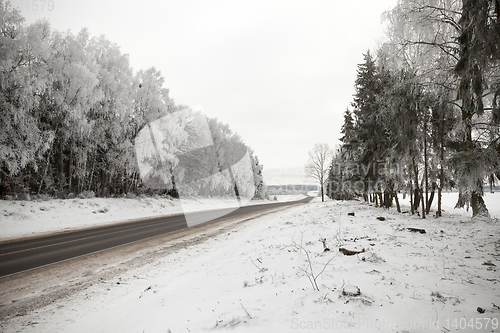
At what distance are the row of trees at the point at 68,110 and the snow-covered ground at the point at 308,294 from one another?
567 inches

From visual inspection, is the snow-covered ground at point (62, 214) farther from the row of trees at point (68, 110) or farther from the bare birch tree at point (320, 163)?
the bare birch tree at point (320, 163)

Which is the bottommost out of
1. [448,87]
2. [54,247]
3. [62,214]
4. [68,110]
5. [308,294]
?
[54,247]

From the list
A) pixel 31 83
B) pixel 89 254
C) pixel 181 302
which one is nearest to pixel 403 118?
pixel 181 302

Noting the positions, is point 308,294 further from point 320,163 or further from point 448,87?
point 320,163

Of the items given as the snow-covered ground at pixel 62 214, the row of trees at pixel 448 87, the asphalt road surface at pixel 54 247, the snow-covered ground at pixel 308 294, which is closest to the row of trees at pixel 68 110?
the snow-covered ground at pixel 62 214

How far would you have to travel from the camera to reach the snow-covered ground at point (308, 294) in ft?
9.54

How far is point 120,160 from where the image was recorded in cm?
2097

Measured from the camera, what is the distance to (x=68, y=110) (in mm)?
16344

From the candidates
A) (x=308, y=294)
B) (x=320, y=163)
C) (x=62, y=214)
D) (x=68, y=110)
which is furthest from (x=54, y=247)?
(x=320, y=163)

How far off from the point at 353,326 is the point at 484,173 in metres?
6.71

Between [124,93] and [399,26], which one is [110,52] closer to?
[124,93]

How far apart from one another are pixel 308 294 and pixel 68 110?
20306mm

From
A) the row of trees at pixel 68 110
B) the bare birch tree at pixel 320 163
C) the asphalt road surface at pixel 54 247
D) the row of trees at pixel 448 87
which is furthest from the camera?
the bare birch tree at pixel 320 163

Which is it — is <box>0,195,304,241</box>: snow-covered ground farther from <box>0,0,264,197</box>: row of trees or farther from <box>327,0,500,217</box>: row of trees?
<box>327,0,500,217</box>: row of trees
